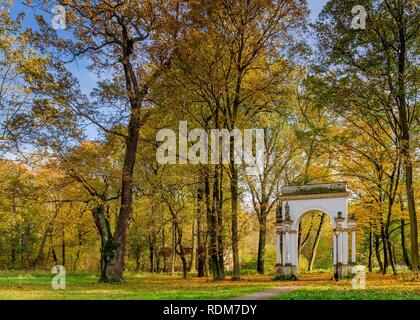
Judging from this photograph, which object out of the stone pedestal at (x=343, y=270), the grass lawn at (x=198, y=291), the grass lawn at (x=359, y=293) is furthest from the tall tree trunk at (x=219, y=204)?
the grass lawn at (x=359, y=293)

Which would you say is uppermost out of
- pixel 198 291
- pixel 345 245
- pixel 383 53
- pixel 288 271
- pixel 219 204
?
pixel 383 53

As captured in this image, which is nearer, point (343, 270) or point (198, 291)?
point (198, 291)

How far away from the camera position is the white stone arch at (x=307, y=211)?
2627 cm

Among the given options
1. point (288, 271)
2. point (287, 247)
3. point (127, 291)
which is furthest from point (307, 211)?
point (127, 291)

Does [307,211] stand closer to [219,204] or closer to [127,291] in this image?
[219,204]

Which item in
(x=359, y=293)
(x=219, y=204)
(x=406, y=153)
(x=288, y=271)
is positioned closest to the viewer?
(x=359, y=293)

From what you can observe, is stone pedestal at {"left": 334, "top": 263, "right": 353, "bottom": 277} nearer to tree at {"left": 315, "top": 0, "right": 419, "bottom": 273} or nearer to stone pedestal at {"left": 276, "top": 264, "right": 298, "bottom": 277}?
stone pedestal at {"left": 276, "top": 264, "right": 298, "bottom": 277}

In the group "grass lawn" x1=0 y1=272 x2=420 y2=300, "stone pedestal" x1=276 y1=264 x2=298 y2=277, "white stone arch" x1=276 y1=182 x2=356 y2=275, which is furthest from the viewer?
"stone pedestal" x1=276 y1=264 x2=298 y2=277

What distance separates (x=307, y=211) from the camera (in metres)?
27.1

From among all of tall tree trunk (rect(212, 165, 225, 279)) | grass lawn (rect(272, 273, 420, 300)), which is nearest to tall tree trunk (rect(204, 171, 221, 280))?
tall tree trunk (rect(212, 165, 225, 279))

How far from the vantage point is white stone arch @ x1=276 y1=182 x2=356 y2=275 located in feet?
86.2

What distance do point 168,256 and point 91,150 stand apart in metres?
27.7

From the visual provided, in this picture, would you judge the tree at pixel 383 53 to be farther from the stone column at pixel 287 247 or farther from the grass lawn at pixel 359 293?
the stone column at pixel 287 247
